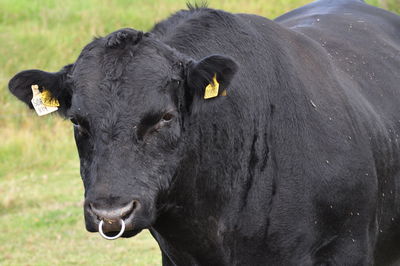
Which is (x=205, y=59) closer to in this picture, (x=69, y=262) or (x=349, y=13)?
(x=349, y=13)

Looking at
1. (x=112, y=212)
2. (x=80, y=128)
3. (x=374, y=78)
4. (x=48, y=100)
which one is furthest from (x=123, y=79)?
(x=374, y=78)

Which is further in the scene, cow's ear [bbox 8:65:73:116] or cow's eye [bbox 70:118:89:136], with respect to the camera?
cow's ear [bbox 8:65:73:116]

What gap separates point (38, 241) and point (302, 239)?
5664mm

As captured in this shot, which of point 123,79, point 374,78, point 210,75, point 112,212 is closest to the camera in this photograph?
point 112,212

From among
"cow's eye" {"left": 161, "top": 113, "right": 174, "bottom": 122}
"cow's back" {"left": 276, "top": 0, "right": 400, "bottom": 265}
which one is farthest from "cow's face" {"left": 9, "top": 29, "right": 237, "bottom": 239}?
"cow's back" {"left": 276, "top": 0, "right": 400, "bottom": 265}

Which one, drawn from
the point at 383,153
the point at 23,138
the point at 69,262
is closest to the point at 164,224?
the point at 383,153

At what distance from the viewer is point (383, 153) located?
5.78 m

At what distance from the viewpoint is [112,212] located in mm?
4238

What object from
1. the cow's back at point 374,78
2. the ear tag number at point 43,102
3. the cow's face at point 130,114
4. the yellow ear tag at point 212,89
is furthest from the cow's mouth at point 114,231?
the cow's back at point 374,78

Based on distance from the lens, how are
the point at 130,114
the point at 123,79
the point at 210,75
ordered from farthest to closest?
the point at 210,75, the point at 123,79, the point at 130,114

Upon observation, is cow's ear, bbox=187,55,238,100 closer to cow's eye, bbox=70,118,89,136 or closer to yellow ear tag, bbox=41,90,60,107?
cow's eye, bbox=70,118,89,136

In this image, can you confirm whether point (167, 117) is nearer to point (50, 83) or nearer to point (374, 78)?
point (50, 83)

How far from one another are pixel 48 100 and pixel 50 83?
4.4 inches

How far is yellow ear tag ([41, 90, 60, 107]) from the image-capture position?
4.96 m
